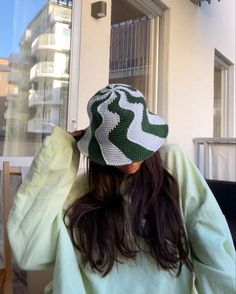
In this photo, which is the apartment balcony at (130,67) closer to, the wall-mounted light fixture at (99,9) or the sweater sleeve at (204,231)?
the wall-mounted light fixture at (99,9)

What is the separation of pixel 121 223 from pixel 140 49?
8.03 feet

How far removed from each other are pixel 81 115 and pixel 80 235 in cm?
123

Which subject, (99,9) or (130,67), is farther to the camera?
(130,67)

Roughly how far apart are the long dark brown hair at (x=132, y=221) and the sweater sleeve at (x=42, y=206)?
0.06 meters

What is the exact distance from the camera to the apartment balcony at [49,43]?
1.98 meters

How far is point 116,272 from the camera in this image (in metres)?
0.90

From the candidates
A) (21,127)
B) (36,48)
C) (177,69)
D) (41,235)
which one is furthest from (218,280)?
→ (177,69)

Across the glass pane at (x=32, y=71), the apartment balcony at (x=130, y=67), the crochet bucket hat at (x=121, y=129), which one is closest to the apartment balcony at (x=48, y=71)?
the glass pane at (x=32, y=71)

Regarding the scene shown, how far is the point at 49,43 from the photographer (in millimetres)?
2027

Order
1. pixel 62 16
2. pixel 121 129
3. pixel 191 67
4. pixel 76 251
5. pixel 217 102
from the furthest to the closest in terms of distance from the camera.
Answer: pixel 217 102 < pixel 191 67 < pixel 62 16 < pixel 76 251 < pixel 121 129

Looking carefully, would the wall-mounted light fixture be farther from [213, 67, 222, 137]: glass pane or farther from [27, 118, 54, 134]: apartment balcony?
[213, 67, 222, 137]: glass pane

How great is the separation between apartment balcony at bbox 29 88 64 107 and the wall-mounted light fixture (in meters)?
0.52

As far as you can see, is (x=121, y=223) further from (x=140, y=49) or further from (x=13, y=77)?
(x=140, y=49)

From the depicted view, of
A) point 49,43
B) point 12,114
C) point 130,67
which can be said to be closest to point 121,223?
point 12,114
